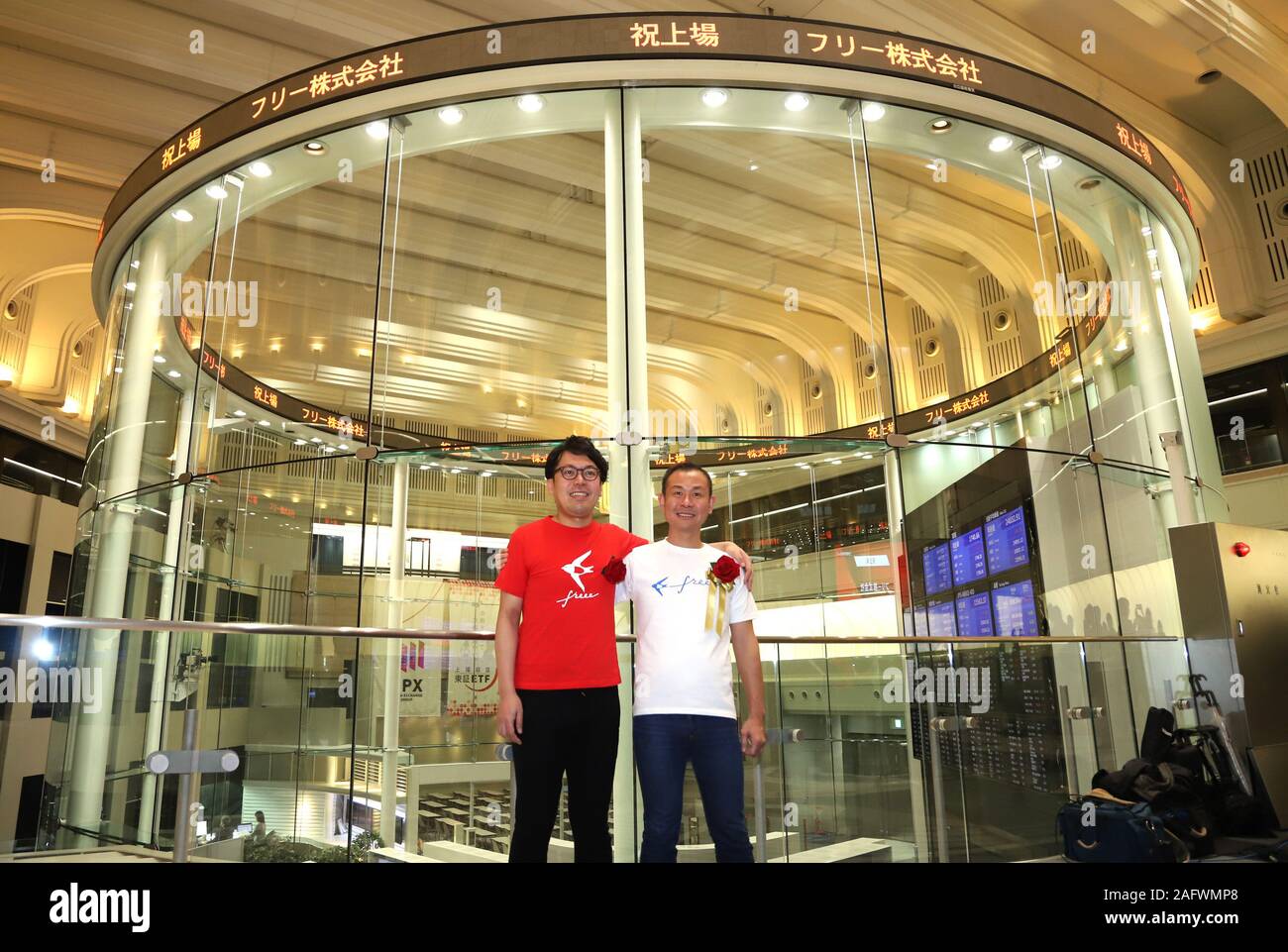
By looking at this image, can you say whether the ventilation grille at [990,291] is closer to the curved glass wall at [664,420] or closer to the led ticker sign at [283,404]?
the curved glass wall at [664,420]

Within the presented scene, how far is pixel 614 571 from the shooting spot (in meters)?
2.64

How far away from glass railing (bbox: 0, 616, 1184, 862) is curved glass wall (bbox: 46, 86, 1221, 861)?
0.08 ft

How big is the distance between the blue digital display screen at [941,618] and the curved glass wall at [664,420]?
0.02 m

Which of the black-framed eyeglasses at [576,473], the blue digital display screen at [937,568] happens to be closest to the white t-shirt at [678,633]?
the black-framed eyeglasses at [576,473]

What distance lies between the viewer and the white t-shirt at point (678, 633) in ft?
8.55

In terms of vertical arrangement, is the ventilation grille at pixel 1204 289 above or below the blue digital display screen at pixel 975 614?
above

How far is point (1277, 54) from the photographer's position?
9.06m

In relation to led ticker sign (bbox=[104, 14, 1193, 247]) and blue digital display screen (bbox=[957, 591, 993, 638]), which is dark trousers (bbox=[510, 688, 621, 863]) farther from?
led ticker sign (bbox=[104, 14, 1193, 247])

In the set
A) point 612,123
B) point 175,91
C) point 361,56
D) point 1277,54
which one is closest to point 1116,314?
point 612,123

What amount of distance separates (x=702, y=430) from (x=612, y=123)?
6.54 feet

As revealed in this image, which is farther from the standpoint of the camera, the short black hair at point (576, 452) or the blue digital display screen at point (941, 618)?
the blue digital display screen at point (941, 618)

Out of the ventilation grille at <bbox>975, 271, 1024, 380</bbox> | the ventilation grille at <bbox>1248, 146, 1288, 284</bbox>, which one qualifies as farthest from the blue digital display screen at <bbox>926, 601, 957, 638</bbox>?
the ventilation grille at <bbox>1248, 146, 1288, 284</bbox>

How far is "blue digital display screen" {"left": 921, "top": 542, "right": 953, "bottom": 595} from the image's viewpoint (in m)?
5.34

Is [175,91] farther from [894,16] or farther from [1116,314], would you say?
[1116,314]
